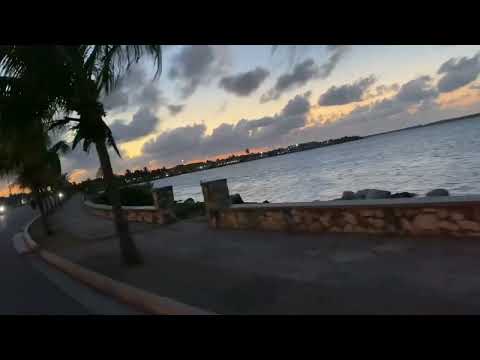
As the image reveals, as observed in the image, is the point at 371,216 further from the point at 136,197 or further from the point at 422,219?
the point at 136,197

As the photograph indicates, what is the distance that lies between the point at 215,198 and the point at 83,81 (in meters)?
→ 4.33

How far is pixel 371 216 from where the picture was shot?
19.6ft

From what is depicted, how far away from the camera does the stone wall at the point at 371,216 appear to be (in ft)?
16.1

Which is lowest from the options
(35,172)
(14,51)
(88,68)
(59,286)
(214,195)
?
(59,286)

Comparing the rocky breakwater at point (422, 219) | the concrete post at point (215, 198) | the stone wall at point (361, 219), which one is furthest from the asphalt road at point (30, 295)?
the rocky breakwater at point (422, 219)

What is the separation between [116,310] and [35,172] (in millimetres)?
11705

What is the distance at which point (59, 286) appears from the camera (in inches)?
278

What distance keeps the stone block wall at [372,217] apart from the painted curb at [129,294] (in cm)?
342

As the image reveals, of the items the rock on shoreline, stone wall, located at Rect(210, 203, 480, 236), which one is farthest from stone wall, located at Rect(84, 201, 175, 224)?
the rock on shoreline
